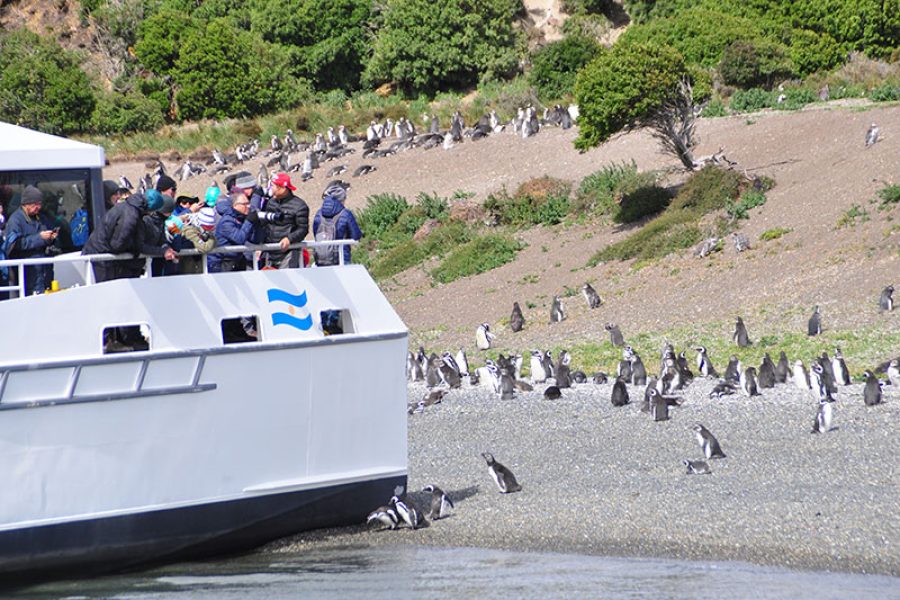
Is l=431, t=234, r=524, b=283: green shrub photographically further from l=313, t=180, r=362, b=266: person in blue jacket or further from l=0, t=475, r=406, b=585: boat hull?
l=0, t=475, r=406, b=585: boat hull

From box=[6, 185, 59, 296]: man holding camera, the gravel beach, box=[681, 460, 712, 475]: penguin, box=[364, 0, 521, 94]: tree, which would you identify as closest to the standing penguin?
the gravel beach

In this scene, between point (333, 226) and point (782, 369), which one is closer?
Result: point (333, 226)

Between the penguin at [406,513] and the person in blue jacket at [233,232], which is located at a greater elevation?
the person in blue jacket at [233,232]

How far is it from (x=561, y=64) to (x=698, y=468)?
3386cm

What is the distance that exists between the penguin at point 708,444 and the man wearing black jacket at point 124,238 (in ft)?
19.6

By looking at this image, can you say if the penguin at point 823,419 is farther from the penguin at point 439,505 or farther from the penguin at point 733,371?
the penguin at point 439,505

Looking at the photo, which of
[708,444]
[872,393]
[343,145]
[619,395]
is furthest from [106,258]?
[343,145]

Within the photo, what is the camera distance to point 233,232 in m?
11.9

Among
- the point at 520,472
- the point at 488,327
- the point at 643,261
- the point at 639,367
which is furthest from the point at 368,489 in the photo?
the point at 643,261

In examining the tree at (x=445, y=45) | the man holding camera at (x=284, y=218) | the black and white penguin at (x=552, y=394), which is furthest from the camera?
the tree at (x=445, y=45)

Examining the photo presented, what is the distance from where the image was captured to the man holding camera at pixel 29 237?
11.3 metres

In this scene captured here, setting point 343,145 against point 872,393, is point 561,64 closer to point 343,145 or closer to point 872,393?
point 343,145

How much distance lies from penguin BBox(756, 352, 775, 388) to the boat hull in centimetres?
705

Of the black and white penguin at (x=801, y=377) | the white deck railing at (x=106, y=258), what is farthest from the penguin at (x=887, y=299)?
the white deck railing at (x=106, y=258)
